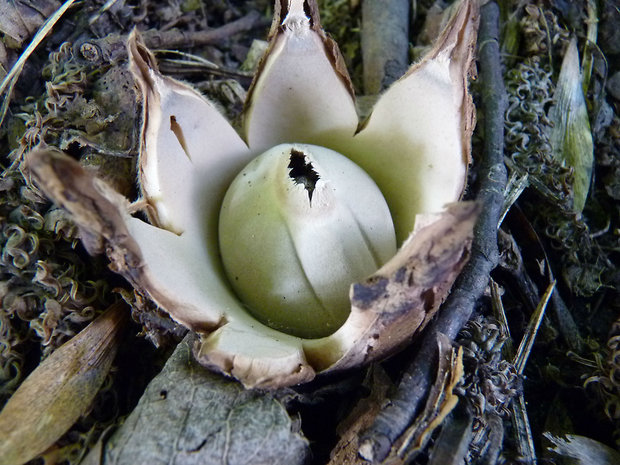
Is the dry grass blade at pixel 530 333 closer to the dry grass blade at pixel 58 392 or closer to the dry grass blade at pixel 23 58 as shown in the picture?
the dry grass blade at pixel 58 392

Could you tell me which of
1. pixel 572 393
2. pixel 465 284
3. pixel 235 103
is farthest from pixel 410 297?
pixel 235 103

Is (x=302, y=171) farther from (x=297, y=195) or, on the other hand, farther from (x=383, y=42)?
(x=383, y=42)

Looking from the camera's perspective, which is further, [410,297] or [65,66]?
[65,66]

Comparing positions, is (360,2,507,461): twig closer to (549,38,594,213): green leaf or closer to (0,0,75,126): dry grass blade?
(549,38,594,213): green leaf

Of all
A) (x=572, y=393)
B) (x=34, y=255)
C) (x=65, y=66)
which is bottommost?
(x=572, y=393)

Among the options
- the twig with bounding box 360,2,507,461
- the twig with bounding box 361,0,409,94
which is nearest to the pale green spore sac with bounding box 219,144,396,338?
the twig with bounding box 360,2,507,461

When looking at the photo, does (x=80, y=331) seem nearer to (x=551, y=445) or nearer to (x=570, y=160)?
(x=551, y=445)
